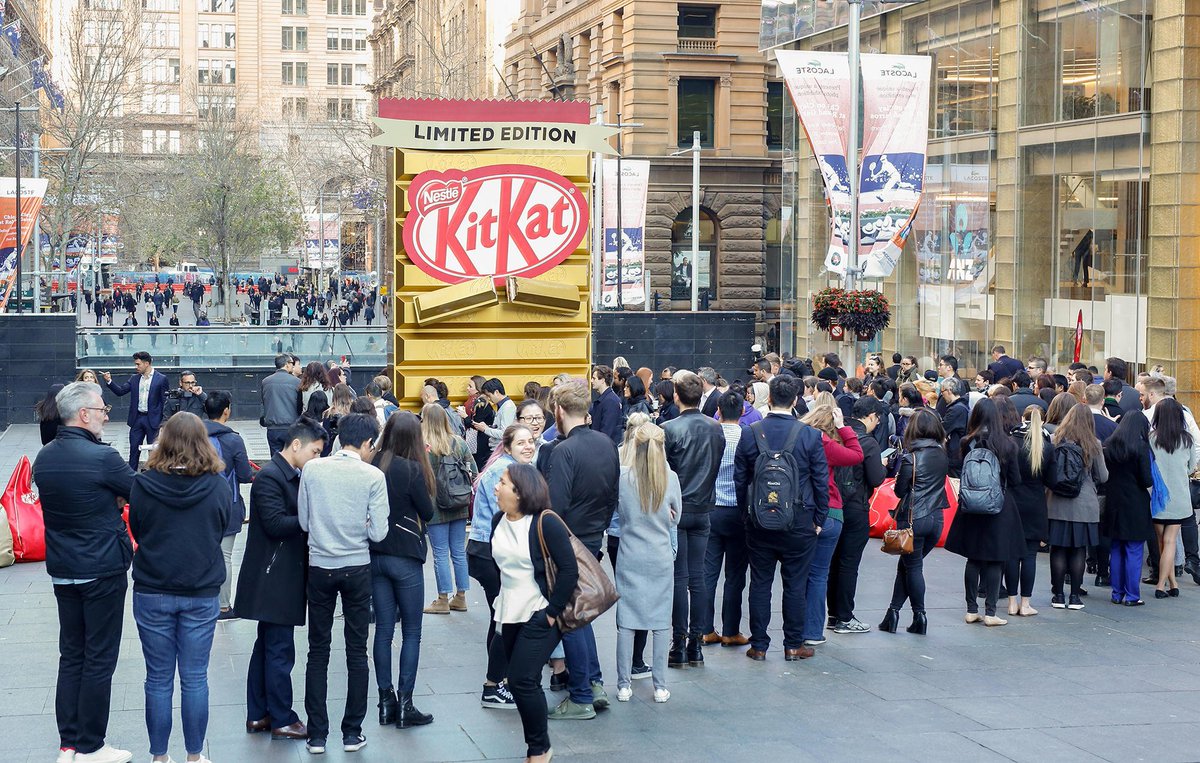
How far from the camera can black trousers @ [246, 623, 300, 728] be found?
25.2 ft

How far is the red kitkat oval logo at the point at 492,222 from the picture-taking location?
14656mm

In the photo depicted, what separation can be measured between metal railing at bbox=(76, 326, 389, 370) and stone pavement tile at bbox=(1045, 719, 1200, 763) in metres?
21.3

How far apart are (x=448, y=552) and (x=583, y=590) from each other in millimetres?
4057

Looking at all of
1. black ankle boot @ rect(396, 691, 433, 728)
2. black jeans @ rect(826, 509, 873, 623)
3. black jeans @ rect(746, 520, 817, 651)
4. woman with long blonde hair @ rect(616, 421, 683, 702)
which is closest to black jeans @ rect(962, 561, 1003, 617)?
black jeans @ rect(826, 509, 873, 623)

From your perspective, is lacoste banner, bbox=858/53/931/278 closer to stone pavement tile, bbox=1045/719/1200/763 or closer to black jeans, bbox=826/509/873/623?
black jeans, bbox=826/509/873/623

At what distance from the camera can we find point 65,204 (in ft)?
135

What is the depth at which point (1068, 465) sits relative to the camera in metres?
11.2

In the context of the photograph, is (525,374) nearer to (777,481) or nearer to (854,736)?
(777,481)

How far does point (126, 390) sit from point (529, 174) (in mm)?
6913

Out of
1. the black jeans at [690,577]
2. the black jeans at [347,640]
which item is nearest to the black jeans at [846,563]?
the black jeans at [690,577]

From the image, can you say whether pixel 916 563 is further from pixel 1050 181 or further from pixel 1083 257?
pixel 1050 181

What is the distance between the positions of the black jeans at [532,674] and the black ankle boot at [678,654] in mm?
2436

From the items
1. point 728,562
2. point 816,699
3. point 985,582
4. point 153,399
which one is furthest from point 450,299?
point 816,699

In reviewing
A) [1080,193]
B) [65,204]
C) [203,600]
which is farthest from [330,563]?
[65,204]
